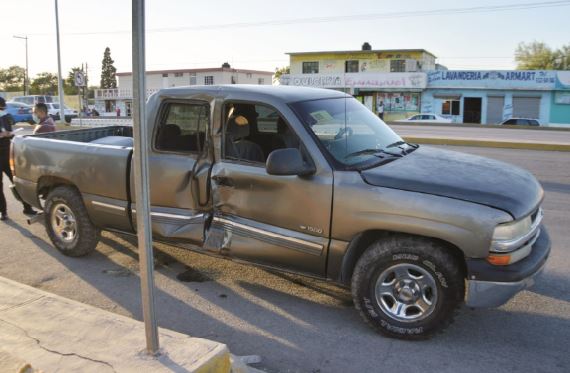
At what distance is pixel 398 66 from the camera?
180ft

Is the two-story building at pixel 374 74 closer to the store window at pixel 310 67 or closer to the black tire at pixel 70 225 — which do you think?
the store window at pixel 310 67

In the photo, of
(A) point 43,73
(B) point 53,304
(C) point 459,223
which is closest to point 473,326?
(C) point 459,223

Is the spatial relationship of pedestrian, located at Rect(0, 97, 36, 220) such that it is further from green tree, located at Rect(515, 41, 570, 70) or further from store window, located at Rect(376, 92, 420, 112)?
green tree, located at Rect(515, 41, 570, 70)

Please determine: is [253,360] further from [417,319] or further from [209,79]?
[209,79]

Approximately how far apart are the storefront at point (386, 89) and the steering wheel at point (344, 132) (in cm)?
4466

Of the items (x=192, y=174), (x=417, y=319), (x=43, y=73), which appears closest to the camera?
(x=417, y=319)

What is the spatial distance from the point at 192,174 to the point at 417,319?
2287 mm

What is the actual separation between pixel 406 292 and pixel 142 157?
2.18m

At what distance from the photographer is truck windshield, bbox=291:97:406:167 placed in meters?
4.42

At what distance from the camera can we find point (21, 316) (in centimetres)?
421

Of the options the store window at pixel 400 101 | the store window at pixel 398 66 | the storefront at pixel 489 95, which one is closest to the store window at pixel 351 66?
the store window at pixel 398 66

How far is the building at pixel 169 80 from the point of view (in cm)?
6600

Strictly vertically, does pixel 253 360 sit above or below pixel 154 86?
below

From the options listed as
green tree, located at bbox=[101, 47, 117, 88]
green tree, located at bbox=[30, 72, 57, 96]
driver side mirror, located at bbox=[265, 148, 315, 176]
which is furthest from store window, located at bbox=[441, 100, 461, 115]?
green tree, located at bbox=[101, 47, 117, 88]
